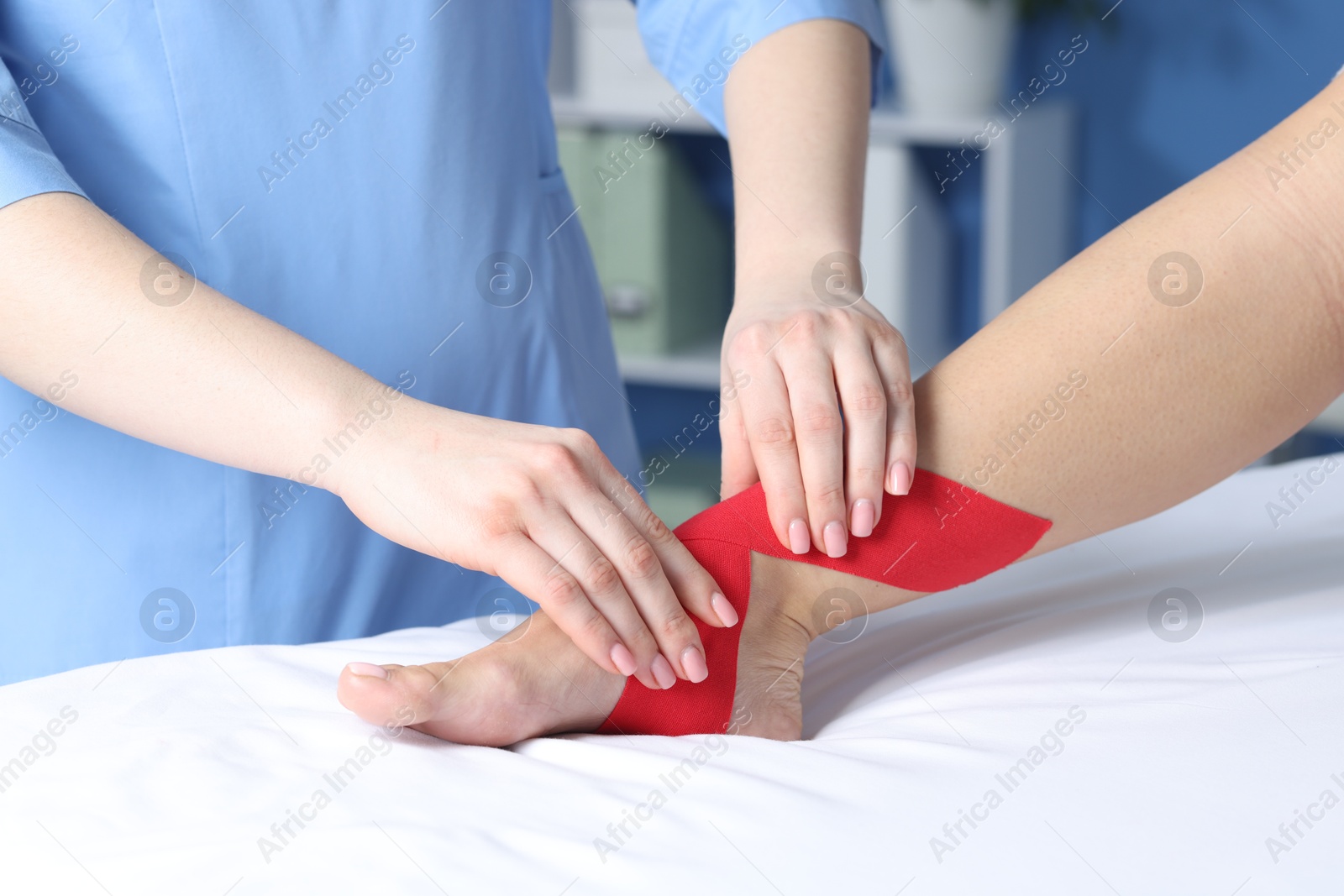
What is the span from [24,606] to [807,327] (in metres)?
0.63

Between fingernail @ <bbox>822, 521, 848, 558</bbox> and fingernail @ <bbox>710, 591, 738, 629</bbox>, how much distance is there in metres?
0.08

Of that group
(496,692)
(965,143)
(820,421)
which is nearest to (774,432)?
(820,421)

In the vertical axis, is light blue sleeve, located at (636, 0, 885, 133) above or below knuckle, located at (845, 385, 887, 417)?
above

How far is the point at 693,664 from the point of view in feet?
2.49

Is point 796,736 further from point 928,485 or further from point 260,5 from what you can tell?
point 260,5

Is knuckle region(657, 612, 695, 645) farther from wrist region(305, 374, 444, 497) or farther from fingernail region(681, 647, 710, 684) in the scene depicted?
wrist region(305, 374, 444, 497)

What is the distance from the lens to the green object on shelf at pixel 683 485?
274 cm

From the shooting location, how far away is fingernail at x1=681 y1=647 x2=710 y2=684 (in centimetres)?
76

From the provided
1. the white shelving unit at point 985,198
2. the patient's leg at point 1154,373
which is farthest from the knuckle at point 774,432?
the white shelving unit at point 985,198

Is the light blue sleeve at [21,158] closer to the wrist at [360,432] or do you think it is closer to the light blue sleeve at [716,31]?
the wrist at [360,432]

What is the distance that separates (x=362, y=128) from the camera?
95 centimetres

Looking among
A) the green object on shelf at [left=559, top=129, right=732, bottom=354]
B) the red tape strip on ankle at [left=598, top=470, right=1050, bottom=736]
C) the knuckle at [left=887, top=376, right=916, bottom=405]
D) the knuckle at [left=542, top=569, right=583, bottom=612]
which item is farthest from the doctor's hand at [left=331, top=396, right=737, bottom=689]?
the green object on shelf at [left=559, top=129, right=732, bottom=354]

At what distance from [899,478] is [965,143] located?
162cm

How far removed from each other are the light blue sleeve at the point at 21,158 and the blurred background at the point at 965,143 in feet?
5.58
